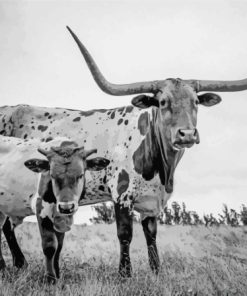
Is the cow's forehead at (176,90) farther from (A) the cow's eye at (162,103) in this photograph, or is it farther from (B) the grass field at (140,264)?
(B) the grass field at (140,264)

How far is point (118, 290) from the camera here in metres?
4.32

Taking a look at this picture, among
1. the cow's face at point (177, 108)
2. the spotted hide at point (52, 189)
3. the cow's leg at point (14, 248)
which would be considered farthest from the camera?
the cow's leg at point (14, 248)

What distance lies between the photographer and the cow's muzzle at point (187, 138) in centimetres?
450

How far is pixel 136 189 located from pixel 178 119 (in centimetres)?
93

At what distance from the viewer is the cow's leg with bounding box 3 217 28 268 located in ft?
19.4

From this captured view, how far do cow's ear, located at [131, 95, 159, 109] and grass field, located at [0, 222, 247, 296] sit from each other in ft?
5.28

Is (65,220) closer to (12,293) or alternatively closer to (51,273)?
(51,273)

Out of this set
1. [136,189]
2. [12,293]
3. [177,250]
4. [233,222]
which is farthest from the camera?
[233,222]

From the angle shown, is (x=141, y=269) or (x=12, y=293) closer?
(x=12, y=293)

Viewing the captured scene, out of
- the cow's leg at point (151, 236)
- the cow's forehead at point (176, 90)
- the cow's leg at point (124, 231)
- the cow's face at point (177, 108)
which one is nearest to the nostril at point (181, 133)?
the cow's face at point (177, 108)

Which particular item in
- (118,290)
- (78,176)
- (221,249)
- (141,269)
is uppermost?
(78,176)

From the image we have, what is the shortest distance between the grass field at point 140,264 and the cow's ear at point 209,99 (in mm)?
1573

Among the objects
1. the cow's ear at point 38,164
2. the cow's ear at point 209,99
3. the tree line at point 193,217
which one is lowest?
the tree line at point 193,217

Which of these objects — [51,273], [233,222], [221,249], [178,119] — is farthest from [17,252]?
[233,222]
